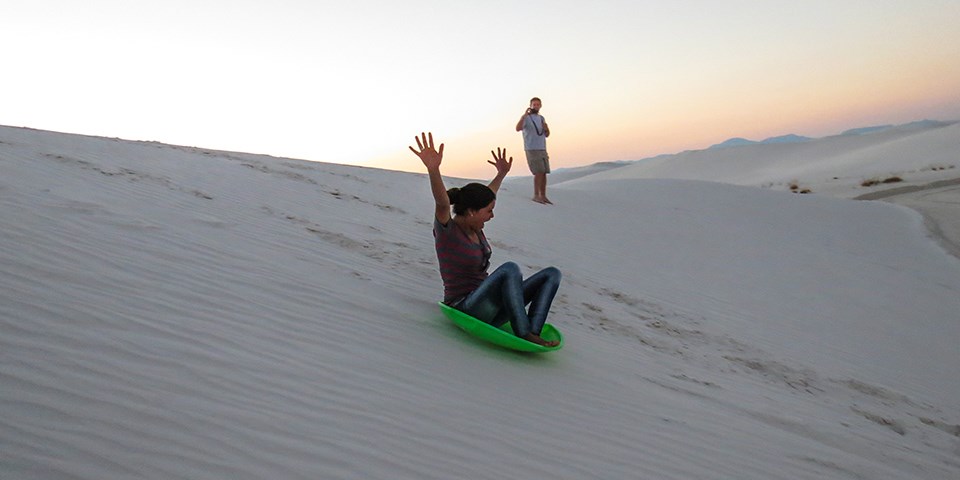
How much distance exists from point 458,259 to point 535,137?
7694 mm

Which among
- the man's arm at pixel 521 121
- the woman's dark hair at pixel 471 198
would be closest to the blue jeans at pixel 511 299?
the woman's dark hair at pixel 471 198

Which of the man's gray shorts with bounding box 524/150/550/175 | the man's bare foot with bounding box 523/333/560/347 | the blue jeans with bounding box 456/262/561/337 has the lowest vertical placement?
the man's bare foot with bounding box 523/333/560/347

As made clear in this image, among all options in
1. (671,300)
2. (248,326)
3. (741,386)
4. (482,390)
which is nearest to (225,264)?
(248,326)

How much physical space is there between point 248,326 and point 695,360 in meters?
3.55

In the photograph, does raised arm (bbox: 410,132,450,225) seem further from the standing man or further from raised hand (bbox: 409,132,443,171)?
the standing man

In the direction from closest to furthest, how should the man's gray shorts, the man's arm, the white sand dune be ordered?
the white sand dune, the man's arm, the man's gray shorts

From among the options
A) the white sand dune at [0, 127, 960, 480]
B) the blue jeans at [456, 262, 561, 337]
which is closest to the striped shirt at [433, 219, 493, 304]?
the blue jeans at [456, 262, 561, 337]

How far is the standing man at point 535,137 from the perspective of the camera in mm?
11320

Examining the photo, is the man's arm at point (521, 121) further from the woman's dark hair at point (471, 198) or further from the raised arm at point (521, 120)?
the woman's dark hair at point (471, 198)

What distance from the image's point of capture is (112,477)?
1965mm

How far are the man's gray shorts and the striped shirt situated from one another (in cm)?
742

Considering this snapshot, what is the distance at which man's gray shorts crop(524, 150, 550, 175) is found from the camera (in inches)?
454

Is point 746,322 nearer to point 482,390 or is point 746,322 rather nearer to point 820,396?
point 820,396

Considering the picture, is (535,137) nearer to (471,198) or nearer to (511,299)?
(471,198)
